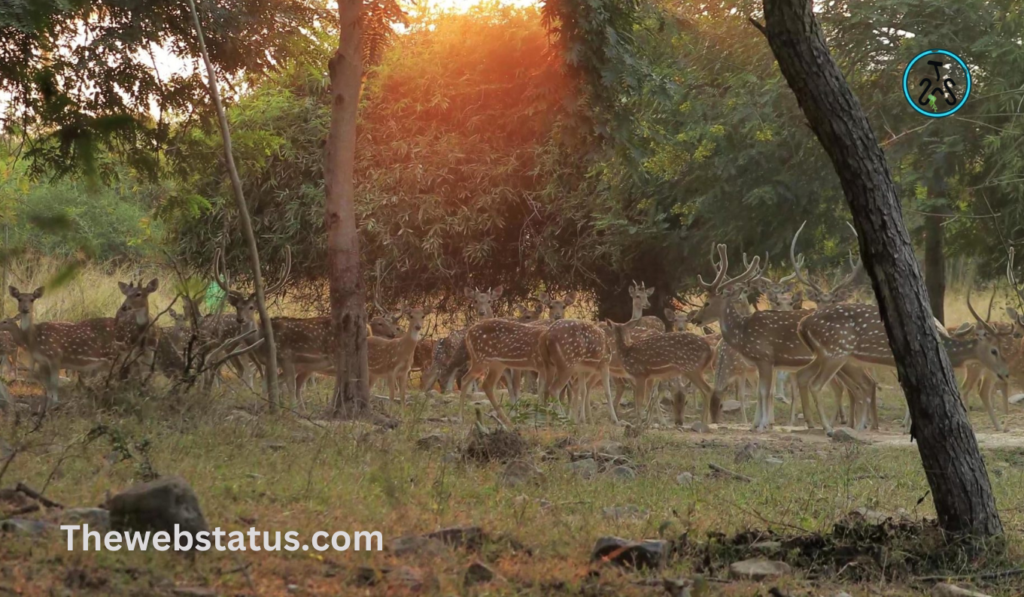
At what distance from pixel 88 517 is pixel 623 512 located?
2.83 meters

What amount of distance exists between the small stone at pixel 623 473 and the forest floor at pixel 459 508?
0.02 metres

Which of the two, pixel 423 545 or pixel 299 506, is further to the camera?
pixel 299 506

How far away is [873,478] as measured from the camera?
8.99 meters

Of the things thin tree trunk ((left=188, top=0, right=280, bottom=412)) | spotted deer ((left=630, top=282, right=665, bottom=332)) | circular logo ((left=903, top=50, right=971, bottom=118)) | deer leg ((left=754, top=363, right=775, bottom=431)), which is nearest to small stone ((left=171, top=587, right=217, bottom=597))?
thin tree trunk ((left=188, top=0, right=280, bottom=412))

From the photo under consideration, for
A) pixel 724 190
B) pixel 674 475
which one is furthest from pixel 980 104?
pixel 674 475

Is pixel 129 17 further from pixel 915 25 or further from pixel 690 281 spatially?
pixel 690 281

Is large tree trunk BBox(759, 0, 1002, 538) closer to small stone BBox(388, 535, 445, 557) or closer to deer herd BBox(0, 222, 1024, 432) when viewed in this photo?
small stone BBox(388, 535, 445, 557)

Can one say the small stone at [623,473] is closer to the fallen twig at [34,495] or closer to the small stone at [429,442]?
the small stone at [429,442]

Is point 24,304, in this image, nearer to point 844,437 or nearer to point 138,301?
point 138,301

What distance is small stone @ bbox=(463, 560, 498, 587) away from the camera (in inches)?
200

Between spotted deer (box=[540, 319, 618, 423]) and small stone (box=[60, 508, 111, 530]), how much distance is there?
7696mm

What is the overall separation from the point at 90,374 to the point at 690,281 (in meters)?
9.98

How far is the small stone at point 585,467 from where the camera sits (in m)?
8.18

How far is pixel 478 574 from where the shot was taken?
5113 millimetres
